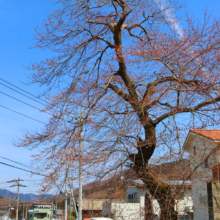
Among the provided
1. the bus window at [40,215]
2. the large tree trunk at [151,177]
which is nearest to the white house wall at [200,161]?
the large tree trunk at [151,177]

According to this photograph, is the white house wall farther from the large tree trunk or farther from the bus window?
the bus window

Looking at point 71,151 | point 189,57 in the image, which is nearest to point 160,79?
point 189,57

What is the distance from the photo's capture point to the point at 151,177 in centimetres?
Answer: 704

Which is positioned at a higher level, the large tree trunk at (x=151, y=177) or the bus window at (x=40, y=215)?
the large tree trunk at (x=151, y=177)

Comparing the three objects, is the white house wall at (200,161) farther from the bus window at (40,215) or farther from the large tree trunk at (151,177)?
the bus window at (40,215)

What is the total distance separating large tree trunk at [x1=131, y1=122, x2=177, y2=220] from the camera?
6.86 m

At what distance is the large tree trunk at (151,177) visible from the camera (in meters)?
6.86

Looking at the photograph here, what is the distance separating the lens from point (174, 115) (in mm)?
6512

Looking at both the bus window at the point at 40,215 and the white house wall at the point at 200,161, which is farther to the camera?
the bus window at the point at 40,215


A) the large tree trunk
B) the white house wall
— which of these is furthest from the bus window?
the large tree trunk

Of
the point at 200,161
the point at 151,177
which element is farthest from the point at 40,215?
the point at 200,161

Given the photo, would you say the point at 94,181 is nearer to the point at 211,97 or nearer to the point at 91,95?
the point at 91,95

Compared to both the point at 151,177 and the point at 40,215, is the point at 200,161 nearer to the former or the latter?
the point at 151,177

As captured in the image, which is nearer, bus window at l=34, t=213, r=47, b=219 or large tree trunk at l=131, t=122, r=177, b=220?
large tree trunk at l=131, t=122, r=177, b=220
